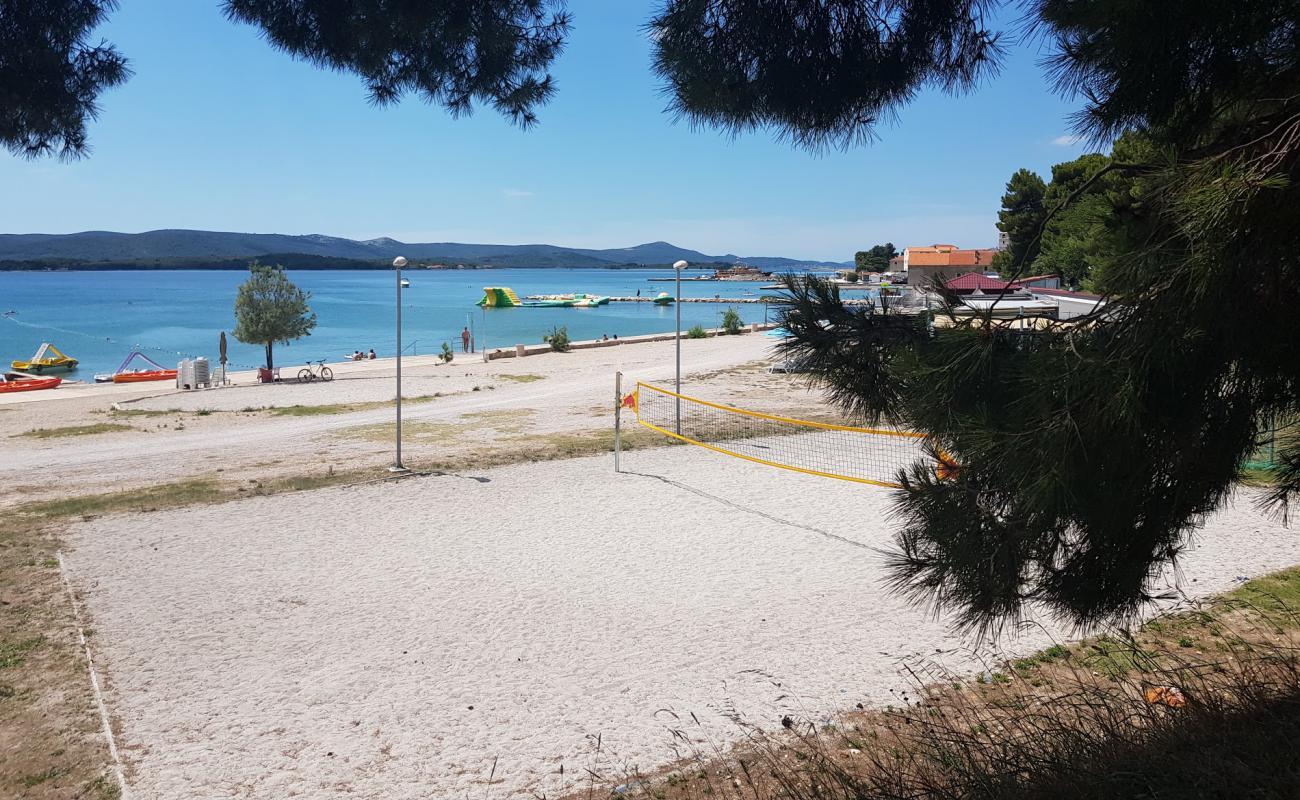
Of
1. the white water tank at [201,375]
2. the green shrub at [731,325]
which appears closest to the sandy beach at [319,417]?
the white water tank at [201,375]

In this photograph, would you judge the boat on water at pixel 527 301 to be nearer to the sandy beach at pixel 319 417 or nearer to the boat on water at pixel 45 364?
the boat on water at pixel 45 364

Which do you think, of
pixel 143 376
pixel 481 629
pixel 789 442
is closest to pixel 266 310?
pixel 143 376

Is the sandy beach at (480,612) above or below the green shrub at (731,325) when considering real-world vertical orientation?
below

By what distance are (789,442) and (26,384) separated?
28.3 meters

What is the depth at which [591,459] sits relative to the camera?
14742mm

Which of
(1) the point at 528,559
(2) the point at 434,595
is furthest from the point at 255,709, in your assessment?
(1) the point at 528,559

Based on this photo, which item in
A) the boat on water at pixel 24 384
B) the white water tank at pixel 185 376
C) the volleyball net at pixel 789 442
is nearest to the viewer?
the volleyball net at pixel 789 442

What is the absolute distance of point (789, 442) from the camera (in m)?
16.5

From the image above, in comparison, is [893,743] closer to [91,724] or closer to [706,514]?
[91,724]

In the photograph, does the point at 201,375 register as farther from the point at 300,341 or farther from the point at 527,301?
the point at 527,301

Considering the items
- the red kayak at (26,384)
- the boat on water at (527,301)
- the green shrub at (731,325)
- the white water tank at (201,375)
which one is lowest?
the red kayak at (26,384)

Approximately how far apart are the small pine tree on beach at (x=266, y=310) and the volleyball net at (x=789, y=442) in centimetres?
1629

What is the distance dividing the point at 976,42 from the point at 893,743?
12.8 ft

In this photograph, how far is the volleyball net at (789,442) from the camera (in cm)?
1375
